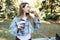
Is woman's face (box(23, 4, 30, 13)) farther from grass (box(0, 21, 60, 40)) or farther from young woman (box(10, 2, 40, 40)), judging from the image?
grass (box(0, 21, 60, 40))

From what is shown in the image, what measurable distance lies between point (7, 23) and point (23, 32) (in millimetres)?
226

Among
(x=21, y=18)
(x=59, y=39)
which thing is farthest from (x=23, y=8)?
(x=59, y=39)

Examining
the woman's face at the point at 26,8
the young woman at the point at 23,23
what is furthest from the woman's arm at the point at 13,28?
the woman's face at the point at 26,8

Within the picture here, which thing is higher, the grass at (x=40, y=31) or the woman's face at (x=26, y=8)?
the woman's face at (x=26, y=8)

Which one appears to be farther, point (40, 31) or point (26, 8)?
point (40, 31)

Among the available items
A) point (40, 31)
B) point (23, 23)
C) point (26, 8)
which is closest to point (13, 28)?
point (23, 23)

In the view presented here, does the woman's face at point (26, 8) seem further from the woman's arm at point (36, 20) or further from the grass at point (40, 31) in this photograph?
the grass at point (40, 31)

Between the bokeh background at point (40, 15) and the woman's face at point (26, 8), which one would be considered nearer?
the woman's face at point (26, 8)

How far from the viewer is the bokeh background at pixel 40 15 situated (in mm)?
2104

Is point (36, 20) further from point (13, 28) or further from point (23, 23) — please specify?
point (13, 28)

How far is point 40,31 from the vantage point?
2.20 meters

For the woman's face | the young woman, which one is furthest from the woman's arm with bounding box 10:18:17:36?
the woman's face

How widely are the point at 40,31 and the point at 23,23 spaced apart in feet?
0.95

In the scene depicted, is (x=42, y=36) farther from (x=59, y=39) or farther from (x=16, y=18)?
(x=16, y=18)
